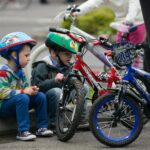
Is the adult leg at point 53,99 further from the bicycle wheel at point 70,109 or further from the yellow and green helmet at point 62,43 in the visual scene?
the yellow and green helmet at point 62,43

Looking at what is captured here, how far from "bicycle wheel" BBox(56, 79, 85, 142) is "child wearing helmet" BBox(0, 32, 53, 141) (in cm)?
16

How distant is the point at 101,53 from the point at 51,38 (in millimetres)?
796

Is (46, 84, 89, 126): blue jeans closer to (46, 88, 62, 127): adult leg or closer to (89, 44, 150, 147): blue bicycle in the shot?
(46, 88, 62, 127): adult leg

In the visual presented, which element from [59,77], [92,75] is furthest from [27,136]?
[92,75]

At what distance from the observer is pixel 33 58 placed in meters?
9.46

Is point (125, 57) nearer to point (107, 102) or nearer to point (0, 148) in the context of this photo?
point (107, 102)

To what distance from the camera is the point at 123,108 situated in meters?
7.26

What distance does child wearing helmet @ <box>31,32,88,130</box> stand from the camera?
7711mm

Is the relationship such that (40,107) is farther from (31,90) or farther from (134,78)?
(134,78)

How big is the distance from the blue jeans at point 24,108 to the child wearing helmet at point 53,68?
0.19 meters

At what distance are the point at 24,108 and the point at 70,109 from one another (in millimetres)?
472

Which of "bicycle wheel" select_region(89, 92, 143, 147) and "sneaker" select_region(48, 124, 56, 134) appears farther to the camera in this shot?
"sneaker" select_region(48, 124, 56, 134)

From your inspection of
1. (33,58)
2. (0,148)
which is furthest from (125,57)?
(33,58)

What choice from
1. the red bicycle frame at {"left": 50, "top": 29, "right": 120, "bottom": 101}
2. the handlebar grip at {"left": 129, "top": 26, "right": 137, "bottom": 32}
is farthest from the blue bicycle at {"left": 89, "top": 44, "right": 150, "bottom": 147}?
the handlebar grip at {"left": 129, "top": 26, "right": 137, "bottom": 32}
